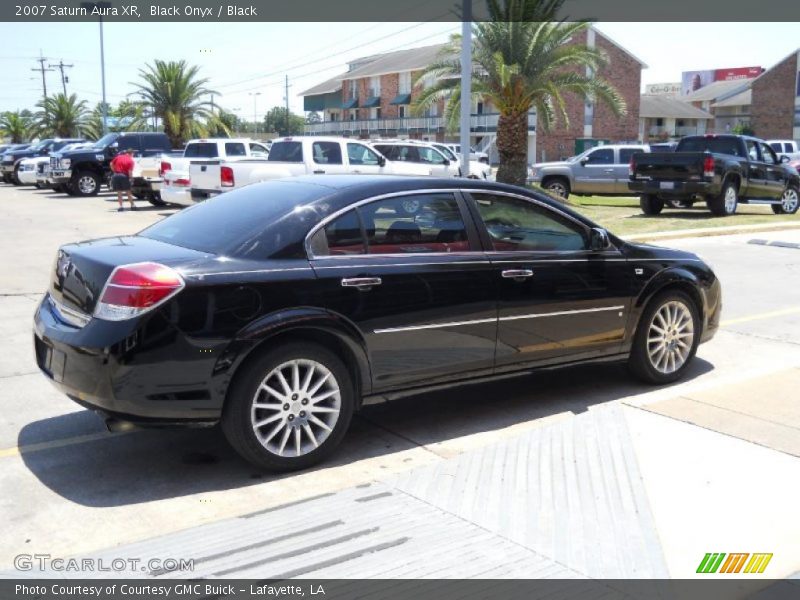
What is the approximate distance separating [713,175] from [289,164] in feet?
32.4

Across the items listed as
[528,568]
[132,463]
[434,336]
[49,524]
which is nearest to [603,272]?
[434,336]

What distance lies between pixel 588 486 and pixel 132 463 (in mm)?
2602

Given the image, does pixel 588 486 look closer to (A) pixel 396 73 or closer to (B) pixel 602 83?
A: (B) pixel 602 83

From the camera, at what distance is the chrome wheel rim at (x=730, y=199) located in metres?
20.2

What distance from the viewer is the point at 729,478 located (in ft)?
14.9

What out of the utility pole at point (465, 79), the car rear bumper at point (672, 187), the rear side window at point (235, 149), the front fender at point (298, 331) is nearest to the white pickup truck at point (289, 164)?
the utility pole at point (465, 79)

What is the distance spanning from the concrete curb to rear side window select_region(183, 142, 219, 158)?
11.6m

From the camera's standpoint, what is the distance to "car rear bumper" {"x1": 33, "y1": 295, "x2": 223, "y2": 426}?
4258 mm

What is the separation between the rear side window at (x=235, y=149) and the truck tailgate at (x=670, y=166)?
10.3m

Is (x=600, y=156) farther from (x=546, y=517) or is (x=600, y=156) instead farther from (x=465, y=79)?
(x=546, y=517)

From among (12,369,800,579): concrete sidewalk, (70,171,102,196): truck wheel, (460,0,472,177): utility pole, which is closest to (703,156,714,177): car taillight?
(460,0,472,177): utility pole

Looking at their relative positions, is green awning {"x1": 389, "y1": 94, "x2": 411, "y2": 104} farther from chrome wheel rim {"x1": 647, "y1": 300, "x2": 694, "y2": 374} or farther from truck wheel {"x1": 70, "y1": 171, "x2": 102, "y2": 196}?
chrome wheel rim {"x1": 647, "y1": 300, "x2": 694, "y2": 374}

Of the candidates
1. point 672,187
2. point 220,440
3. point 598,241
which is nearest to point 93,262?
point 220,440

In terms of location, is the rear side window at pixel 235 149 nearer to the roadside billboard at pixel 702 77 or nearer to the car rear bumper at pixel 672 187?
the car rear bumper at pixel 672 187
